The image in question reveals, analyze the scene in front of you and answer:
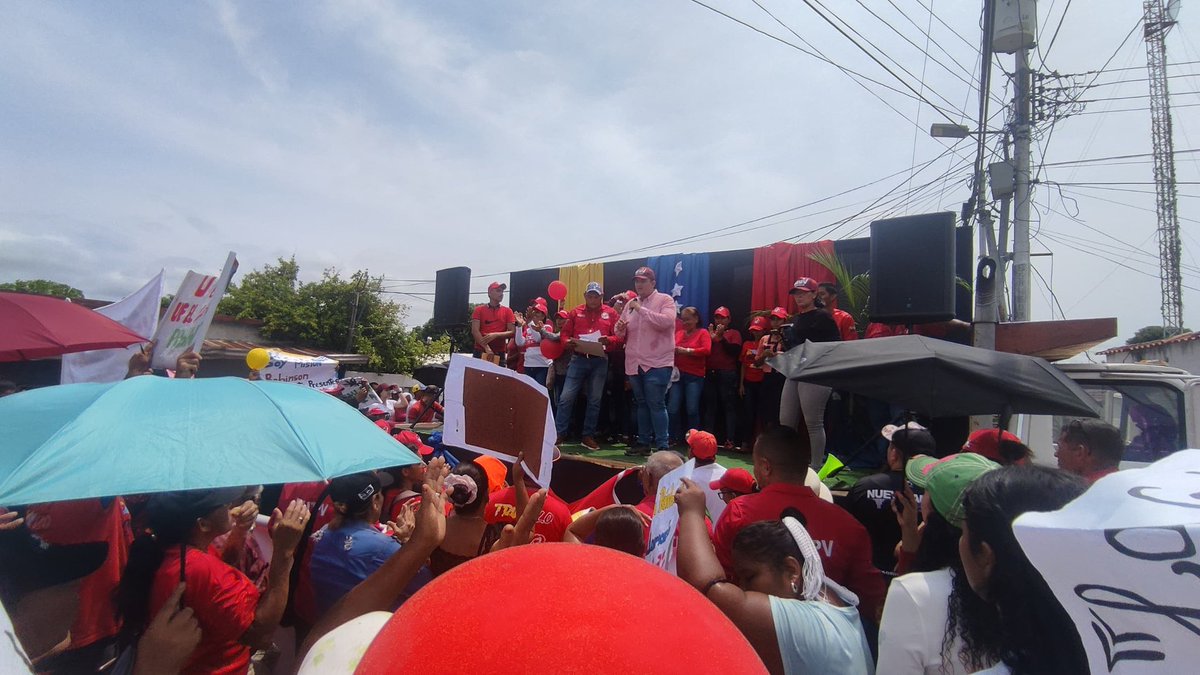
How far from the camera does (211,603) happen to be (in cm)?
222

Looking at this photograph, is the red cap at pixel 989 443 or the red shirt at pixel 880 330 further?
the red shirt at pixel 880 330

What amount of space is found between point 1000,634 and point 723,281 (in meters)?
7.79

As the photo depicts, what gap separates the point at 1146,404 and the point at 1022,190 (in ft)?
20.3

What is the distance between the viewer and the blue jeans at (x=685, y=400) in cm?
733

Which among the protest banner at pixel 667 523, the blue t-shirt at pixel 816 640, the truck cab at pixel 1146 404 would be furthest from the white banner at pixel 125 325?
the truck cab at pixel 1146 404

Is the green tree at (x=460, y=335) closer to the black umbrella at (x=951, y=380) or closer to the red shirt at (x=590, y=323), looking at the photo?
the red shirt at (x=590, y=323)

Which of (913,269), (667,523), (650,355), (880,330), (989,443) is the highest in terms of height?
(913,269)

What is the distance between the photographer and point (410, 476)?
3883mm

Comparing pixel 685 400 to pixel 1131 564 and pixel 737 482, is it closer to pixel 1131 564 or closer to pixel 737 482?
pixel 737 482

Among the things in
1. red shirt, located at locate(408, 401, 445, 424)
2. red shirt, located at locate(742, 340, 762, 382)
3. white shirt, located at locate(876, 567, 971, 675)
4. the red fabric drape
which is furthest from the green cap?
red shirt, located at locate(408, 401, 445, 424)

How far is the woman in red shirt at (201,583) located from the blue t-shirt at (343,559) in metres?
0.34

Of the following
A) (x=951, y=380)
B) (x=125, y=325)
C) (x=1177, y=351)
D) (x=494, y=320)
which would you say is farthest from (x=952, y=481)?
(x=1177, y=351)

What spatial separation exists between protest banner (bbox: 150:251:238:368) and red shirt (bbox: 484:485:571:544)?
4601 mm

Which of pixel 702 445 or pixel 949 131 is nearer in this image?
pixel 702 445
